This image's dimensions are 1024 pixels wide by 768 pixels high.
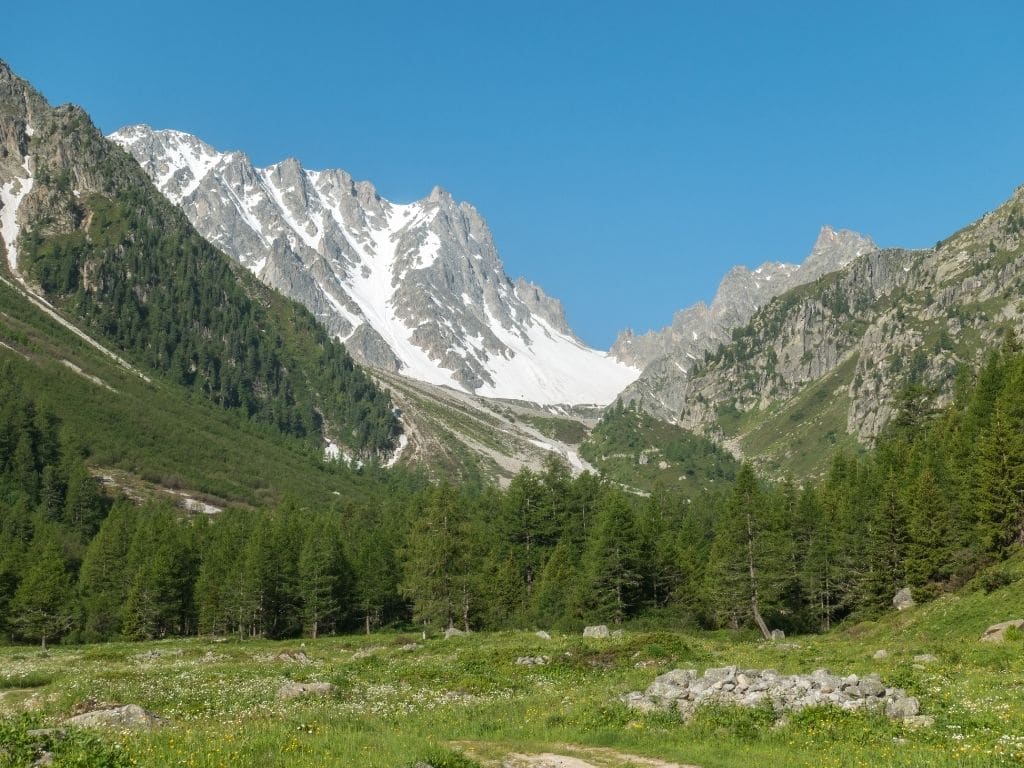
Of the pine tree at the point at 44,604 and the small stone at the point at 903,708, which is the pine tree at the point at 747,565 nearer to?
the small stone at the point at 903,708

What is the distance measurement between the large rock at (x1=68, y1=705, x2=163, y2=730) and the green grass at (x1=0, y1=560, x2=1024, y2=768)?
2.61 ft

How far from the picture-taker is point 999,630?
4109 cm

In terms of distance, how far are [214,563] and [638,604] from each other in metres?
48.8

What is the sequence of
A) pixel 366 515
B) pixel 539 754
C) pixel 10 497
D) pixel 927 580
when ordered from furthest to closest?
pixel 10 497
pixel 366 515
pixel 927 580
pixel 539 754

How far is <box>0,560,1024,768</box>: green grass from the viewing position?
65.3ft

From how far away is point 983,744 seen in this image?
753 inches

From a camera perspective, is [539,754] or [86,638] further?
[86,638]

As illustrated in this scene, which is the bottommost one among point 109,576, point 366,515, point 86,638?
point 86,638

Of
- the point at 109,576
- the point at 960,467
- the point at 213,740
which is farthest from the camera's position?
the point at 109,576

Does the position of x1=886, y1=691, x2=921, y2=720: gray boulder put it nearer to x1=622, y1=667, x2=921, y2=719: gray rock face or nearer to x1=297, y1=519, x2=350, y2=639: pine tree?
x1=622, y1=667, x2=921, y2=719: gray rock face

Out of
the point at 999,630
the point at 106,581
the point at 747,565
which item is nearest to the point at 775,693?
the point at 999,630

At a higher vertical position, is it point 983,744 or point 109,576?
point 109,576

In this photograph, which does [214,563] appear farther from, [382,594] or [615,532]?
[615,532]

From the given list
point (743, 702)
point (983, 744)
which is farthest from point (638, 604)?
point (983, 744)
